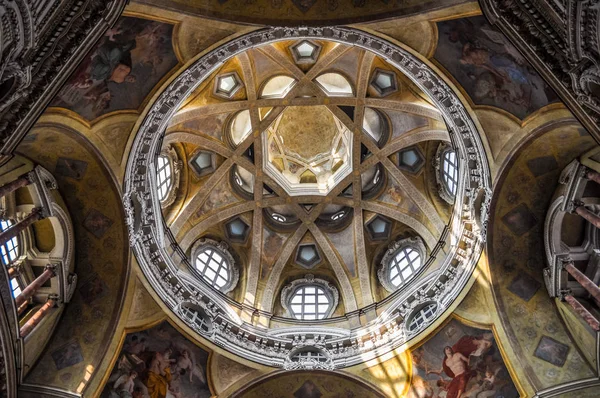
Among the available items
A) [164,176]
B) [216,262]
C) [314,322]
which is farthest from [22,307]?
[314,322]

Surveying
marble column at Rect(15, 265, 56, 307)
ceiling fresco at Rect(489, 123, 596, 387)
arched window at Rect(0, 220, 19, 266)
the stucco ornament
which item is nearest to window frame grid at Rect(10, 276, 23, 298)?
marble column at Rect(15, 265, 56, 307)

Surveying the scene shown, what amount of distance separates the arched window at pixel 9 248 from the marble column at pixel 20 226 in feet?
1.58

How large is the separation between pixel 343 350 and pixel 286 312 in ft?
14.2

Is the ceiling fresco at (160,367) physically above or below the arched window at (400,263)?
below

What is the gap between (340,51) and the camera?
2278 centimetres

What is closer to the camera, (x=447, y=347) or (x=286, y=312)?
(x=447, y=347)

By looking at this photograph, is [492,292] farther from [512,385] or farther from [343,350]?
[343,350]

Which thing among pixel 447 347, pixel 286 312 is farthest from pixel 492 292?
pixel 286 312

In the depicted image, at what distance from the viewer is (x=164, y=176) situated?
76.3 feet

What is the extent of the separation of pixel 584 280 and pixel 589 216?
1.78 meters

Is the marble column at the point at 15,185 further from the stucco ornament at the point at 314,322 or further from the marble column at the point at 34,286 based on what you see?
the stucco ornament at the point at 314,322

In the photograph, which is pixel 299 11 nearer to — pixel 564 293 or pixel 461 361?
pixel 564 293

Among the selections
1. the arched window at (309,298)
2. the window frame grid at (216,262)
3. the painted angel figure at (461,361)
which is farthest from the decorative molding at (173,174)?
the painted angel figure at (461,361)

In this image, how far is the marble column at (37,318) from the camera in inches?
627
